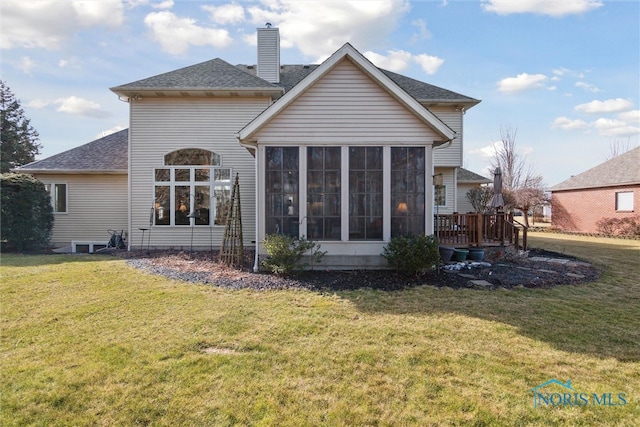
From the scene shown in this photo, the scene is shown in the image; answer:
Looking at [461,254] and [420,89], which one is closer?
[461,254]

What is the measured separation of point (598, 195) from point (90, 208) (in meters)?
28.6

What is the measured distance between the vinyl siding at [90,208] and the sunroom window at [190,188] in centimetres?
229

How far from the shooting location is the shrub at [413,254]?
23.5 feet

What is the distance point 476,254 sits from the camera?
30.3 feet

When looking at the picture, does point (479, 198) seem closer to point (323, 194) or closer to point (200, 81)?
point (323, 194)

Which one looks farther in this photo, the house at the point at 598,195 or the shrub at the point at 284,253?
the house at the point at 598,195

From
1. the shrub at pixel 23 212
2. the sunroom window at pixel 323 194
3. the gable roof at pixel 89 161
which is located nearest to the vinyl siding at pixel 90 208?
the gable roof at pixel 89 161

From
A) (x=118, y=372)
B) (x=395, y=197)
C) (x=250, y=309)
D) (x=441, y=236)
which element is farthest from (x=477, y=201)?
(x=118, y=372)

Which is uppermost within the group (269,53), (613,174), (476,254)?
(269,53)

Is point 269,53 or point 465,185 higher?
point 269,53

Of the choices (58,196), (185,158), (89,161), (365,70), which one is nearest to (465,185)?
(365,70)

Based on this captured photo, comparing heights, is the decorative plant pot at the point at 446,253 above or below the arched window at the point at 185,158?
below

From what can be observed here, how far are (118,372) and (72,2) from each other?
9.88 metres

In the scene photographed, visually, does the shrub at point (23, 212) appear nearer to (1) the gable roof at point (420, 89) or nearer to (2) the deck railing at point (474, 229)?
(1) the gable roof at point (420, 89)
